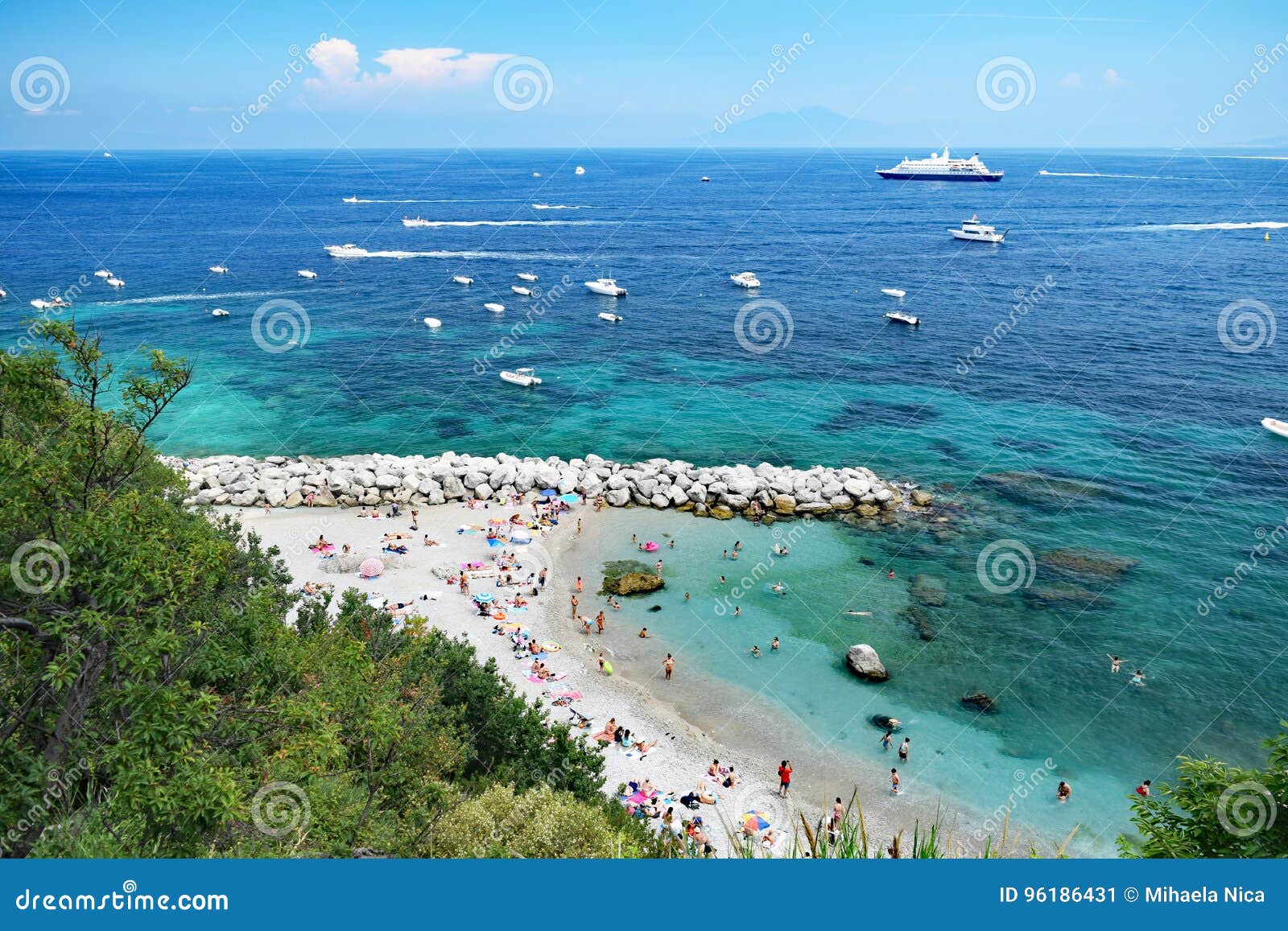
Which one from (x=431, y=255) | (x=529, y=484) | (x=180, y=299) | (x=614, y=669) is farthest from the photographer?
(x=431, y=255)

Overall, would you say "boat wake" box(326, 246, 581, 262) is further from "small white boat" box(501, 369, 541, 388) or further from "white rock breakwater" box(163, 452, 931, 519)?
"white rock breakwater" box(163, 452, 931, 519)

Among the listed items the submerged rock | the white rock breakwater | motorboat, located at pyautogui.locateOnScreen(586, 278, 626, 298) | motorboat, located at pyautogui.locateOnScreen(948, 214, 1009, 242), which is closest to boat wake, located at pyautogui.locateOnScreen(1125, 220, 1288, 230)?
motorboat, located at pyautogui.locateOnScreen(948, 214, 1009, 242)

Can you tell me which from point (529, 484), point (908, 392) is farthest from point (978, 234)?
point (529, 484)

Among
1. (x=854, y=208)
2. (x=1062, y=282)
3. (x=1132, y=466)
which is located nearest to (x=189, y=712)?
(x=1132, y=466)

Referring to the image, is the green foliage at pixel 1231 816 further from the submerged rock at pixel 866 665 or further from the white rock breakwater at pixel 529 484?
the white rock breakwater at pixel 529 484

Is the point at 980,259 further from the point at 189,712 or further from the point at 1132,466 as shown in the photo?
the point at 189,712

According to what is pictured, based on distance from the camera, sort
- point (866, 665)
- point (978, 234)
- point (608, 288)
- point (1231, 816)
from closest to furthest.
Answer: point (1231, 816) < point (866, 665) < point (608, 288) < point (978, 234)

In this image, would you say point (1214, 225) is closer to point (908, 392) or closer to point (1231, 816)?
point (908, 392)
